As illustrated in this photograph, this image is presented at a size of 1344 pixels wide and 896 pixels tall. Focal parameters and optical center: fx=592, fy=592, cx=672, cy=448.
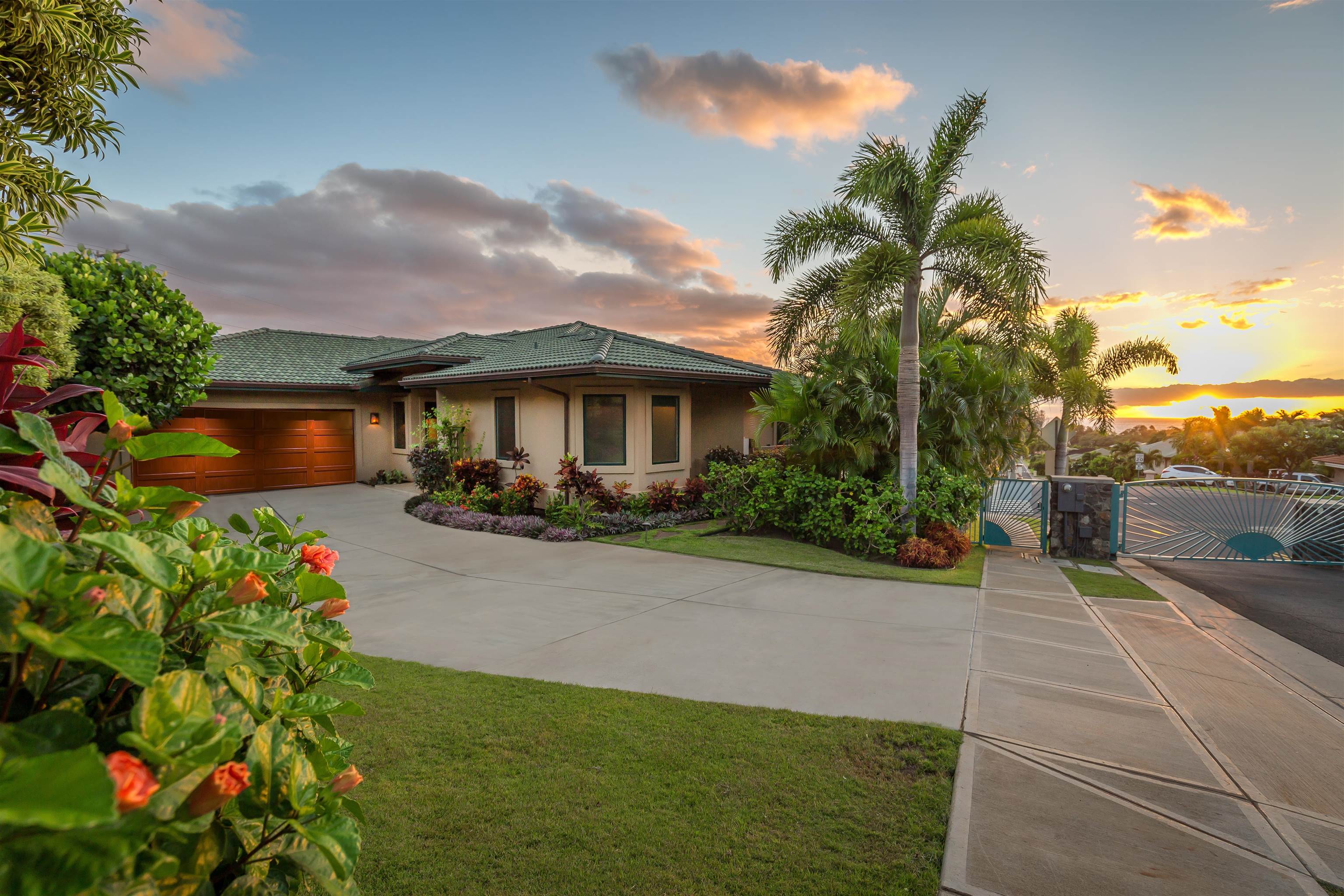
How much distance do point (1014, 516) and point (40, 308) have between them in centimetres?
1384

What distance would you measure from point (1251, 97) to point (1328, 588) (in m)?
7.49

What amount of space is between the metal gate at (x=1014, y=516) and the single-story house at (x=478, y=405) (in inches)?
196

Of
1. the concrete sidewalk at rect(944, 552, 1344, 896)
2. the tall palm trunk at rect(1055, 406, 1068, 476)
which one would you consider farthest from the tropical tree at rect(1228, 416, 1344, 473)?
the concrete sidewalk at rect(944, 552, 1344, 896)

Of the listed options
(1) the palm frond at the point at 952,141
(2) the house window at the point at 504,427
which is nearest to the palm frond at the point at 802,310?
(1) the palm frond at the point at 952,141

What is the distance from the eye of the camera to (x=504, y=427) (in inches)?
583

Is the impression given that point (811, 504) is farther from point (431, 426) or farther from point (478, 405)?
point (431, 426)

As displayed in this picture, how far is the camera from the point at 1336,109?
328 inches

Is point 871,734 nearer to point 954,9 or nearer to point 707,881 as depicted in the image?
point 707,881

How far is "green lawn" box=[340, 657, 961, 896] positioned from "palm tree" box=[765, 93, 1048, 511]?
6880 mm

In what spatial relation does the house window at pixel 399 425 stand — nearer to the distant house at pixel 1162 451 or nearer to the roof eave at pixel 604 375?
the roof eave at pixel 604 375

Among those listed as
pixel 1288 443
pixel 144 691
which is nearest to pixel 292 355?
pixel 144 691

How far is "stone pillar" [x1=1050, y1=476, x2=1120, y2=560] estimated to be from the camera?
997 centimetres

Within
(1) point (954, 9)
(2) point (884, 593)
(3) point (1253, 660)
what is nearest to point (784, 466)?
(2) point (884, 593)

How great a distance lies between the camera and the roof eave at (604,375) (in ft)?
38.8
